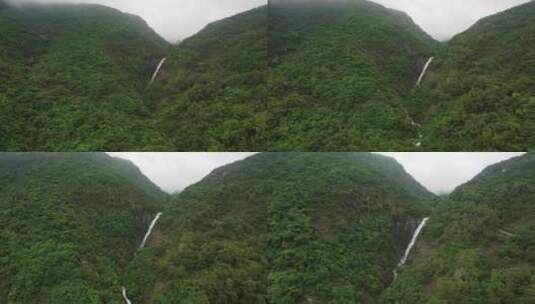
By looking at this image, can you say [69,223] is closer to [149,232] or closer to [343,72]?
[149,232]

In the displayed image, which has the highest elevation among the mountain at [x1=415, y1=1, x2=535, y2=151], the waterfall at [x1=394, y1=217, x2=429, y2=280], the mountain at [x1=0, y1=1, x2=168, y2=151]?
the mountain at [x1=0, y1=1, x2=168, y2=151]

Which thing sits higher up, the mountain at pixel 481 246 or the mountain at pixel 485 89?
the mountain at pixel 485 89

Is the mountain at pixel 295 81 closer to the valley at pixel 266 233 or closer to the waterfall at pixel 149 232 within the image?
the valley at pixel 266 233

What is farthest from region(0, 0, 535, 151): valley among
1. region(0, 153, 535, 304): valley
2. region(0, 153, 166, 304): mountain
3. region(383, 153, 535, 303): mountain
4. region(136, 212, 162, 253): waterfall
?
region(136, 212, 162, 253): waterfall

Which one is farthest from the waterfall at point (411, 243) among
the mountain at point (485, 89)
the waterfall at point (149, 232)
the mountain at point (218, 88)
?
the waterfall at point (149, 232)

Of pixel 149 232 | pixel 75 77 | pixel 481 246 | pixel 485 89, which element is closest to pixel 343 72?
pixel 485 89

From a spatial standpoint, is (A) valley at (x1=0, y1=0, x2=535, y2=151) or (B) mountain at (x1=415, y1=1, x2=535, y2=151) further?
(A) valley at (x1=0, y1=0, x2=535, y2=151)

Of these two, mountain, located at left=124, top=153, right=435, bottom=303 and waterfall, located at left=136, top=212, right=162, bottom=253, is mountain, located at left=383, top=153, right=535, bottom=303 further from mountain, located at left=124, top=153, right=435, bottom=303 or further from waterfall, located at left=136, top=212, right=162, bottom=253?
waterfall, located at left=136, top=212, right=162, bottom=253
